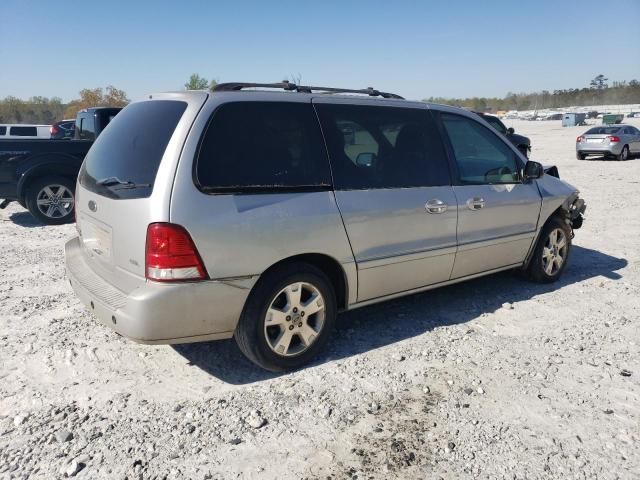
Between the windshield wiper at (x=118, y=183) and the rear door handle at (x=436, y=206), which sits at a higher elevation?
the windshield wiper at (x=118, y=183)

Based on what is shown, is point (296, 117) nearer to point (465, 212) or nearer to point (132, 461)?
point (465, 212)

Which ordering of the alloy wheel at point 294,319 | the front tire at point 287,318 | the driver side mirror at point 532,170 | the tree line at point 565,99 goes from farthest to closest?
the tree line at point 565,99 < the driver side mirror at point 532,170 < the alloy wheel at point 294,319 < the front tire at point 287,318

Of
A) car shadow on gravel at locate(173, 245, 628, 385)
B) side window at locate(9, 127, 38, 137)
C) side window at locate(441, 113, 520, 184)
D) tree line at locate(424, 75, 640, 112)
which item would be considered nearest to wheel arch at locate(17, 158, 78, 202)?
car shadow on gravel at locate(173, 245, 628, 385)

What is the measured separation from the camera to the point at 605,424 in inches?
118

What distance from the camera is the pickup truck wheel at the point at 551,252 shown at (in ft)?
17.3

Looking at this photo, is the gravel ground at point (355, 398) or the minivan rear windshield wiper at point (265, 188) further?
the minivan rear windshield wiper at point (265, 188)

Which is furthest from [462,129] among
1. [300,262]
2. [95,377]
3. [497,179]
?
[95,377]

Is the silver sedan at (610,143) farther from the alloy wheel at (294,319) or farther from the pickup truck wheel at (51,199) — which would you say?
the alloy wheel at (294,319)

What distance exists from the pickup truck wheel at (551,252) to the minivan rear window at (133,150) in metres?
3.85

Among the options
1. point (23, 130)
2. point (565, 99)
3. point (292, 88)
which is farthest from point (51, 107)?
point (565, 99)

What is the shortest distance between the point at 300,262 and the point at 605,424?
2.08 m

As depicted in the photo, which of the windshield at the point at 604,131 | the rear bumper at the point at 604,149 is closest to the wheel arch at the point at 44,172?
the rear bumper at the point at 604,149

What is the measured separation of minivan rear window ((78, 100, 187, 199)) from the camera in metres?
3.07

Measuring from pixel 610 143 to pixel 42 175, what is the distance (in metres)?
20.5
